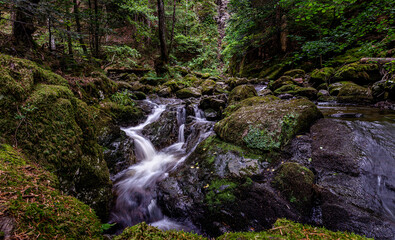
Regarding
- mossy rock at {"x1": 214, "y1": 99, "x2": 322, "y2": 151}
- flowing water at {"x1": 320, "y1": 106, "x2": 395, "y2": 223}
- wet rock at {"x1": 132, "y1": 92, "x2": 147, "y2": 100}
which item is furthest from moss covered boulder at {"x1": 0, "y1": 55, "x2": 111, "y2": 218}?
wet rock at {"x1": 132, "y1": 92, "x2": 147, "y2": 100}

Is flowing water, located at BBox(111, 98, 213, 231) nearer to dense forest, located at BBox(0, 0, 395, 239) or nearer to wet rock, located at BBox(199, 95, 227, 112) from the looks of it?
dense forest, located at BBox(0, 0, 395, 239)

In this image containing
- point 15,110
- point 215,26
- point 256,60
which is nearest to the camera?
point 15,110

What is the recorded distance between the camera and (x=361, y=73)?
25.0 ft

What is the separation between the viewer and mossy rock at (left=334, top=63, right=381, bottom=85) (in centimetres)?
741

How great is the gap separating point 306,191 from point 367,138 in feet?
6.62

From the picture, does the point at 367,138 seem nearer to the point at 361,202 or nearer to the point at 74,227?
the point at 361,202

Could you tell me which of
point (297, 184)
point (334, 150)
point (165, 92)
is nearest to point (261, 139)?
point (297, 184)

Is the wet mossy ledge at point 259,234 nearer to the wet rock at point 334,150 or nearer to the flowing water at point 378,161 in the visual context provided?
the flowing water at point 378,161

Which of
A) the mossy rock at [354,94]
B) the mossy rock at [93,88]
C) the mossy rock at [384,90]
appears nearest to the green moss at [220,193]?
the mossy rock at [93,88]

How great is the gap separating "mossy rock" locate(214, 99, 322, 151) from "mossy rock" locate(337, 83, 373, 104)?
3901 mm

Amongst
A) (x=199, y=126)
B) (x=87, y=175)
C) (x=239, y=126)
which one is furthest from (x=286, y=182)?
(x=199, y=126)

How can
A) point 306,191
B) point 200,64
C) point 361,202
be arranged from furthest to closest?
1. point 200,64
2. point 306,191
3. point 361,202

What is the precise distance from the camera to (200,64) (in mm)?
23891

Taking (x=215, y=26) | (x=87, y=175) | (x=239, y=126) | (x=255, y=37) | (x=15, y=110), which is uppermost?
(x=215, y=26)
